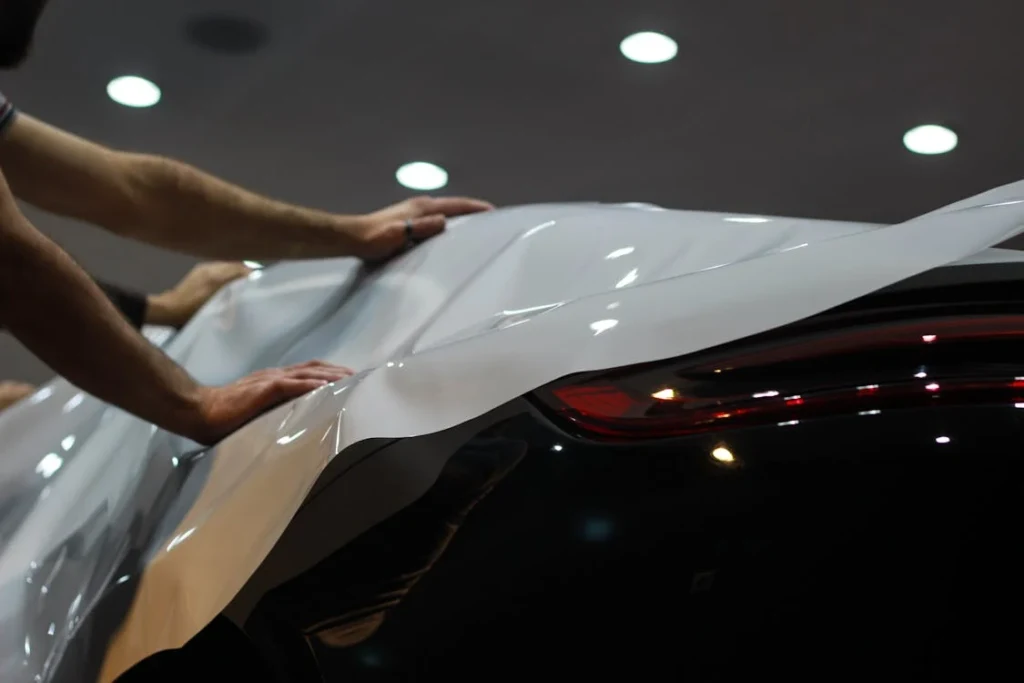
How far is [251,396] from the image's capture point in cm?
88

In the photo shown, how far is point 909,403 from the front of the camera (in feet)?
1.68

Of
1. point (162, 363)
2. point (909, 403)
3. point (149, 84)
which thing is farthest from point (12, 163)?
point (149, 84)

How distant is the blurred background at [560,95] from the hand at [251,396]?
1730mm

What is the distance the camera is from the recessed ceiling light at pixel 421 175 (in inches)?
124

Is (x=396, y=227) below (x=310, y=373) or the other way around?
the other way around

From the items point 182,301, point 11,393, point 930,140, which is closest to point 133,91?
point 11,393

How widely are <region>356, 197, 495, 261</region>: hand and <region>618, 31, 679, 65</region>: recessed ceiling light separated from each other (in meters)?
1.42

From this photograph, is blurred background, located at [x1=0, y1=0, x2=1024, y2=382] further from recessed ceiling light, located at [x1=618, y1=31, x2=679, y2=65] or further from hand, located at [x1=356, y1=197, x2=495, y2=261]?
hand, located at [x1=356, y1=197, x2=495, y2=261]

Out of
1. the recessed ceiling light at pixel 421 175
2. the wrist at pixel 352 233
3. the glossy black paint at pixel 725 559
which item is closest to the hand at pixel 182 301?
the wrist at pixel 352 233

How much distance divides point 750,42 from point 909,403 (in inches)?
83.4

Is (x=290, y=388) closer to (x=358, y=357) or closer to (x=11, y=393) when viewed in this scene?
(x=358, y=357)

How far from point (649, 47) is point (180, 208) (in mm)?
1581

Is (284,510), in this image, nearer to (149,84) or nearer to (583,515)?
(583,515)

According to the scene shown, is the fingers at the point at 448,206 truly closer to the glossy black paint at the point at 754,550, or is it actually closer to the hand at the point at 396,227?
the hand at the point at 396,227
